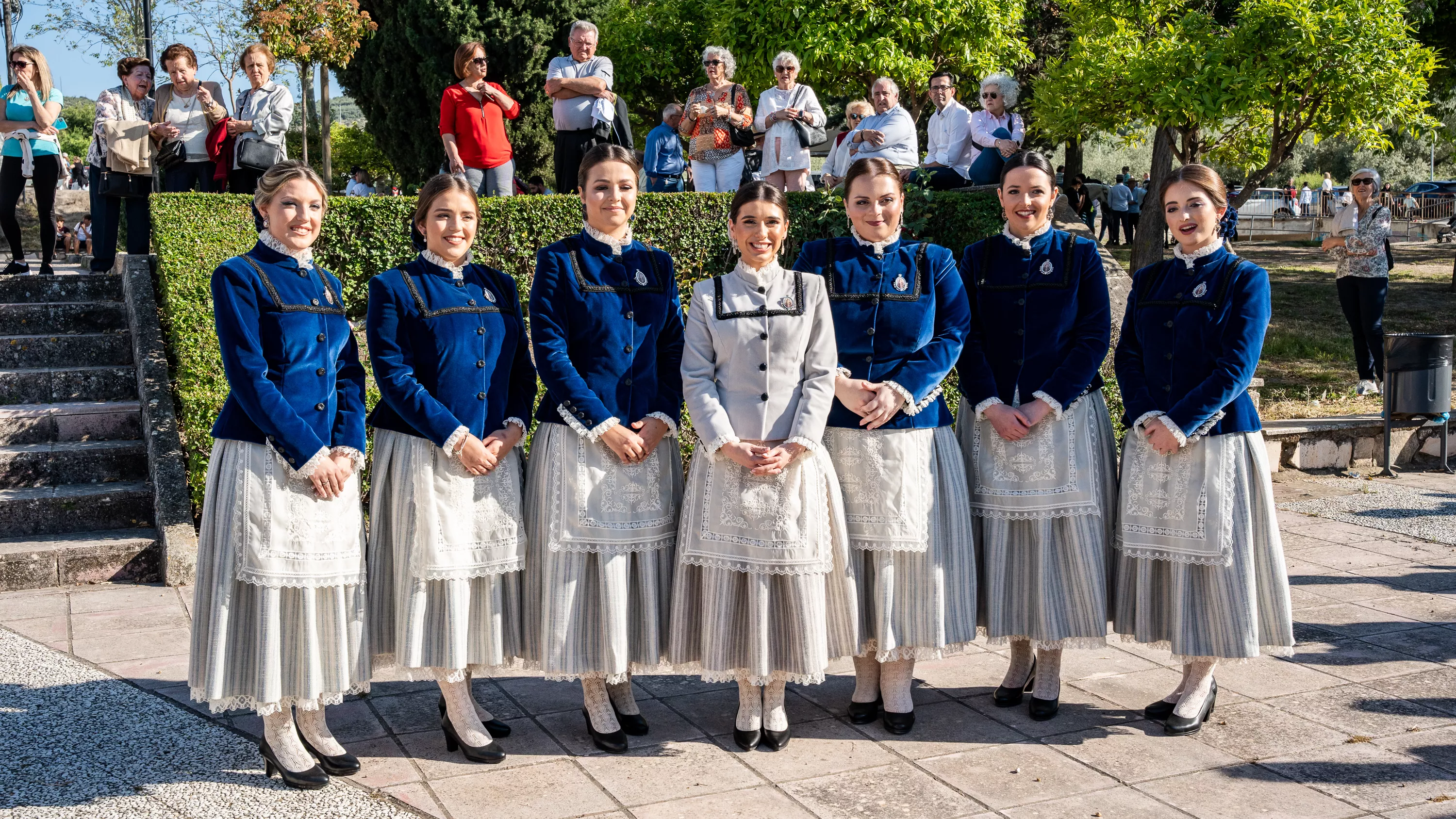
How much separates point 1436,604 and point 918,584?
3.18 meters

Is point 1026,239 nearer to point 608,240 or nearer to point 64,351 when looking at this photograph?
point 608,240

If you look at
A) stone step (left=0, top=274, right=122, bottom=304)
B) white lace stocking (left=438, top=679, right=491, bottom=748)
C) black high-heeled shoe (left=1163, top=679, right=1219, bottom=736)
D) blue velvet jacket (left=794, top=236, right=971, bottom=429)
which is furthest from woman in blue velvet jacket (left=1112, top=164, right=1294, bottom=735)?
stone step (left=0, top=274, right=122, bottom=304)

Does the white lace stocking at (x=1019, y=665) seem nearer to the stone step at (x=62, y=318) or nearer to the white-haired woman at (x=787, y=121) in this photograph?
the white-haired woman at (x=787, y=121)

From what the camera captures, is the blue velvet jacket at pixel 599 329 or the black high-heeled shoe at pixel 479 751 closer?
the black high-heeled shoe at pixel 479 751

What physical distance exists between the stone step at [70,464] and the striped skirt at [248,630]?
12.2ft

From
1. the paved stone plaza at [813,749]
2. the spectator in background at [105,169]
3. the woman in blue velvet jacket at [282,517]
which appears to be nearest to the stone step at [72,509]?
the paved stone plaza at [813,749]

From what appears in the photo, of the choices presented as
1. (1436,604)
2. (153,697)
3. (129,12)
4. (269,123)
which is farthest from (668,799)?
(129,12)

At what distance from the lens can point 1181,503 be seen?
4266mm

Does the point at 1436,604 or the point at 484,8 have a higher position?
the point at 484,8

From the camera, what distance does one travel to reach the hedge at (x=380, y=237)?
22.7 ft

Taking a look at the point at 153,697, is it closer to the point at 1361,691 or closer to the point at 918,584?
the point at 918,584

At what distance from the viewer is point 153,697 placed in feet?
15.0

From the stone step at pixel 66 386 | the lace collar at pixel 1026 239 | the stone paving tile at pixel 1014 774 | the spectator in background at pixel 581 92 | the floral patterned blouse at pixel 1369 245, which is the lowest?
the stone paving tile at pixel 1014 774

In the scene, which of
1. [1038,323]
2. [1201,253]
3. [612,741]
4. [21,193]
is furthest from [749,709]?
[21,193]
